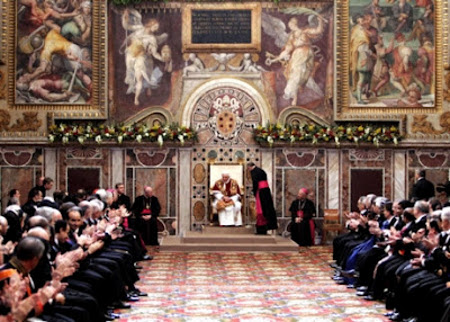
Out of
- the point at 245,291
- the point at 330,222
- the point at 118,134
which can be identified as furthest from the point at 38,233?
the point at 330,222

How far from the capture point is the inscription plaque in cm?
2509

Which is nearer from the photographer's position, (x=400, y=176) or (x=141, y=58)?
(x=400, y=176)

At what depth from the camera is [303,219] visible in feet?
78.0

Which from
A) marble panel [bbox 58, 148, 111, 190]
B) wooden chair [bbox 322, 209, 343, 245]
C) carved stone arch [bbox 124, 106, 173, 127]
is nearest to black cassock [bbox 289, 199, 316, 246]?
wooden chair [bbox 322, 209, 343, 245]

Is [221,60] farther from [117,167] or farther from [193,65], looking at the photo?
[117,167]

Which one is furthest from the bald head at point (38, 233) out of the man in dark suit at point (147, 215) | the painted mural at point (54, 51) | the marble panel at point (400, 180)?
the marble panel at point (400, 180)

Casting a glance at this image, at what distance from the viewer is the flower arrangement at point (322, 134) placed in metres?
24.2

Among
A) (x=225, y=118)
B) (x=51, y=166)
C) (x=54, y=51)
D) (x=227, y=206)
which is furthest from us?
(x=225, y=118)

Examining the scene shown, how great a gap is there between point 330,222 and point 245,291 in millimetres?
9520

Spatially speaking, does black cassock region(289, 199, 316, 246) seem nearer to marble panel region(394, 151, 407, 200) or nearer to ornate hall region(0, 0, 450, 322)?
ornate hall region(0, 0, 450, 322)

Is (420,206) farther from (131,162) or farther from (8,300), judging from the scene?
(131,162)

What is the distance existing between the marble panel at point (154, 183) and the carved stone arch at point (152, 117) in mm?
1391

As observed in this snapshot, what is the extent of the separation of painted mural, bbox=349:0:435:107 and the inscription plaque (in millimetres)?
2979

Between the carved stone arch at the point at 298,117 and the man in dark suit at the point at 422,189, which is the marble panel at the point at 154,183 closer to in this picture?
the carved stone arch at the point at 298,117
